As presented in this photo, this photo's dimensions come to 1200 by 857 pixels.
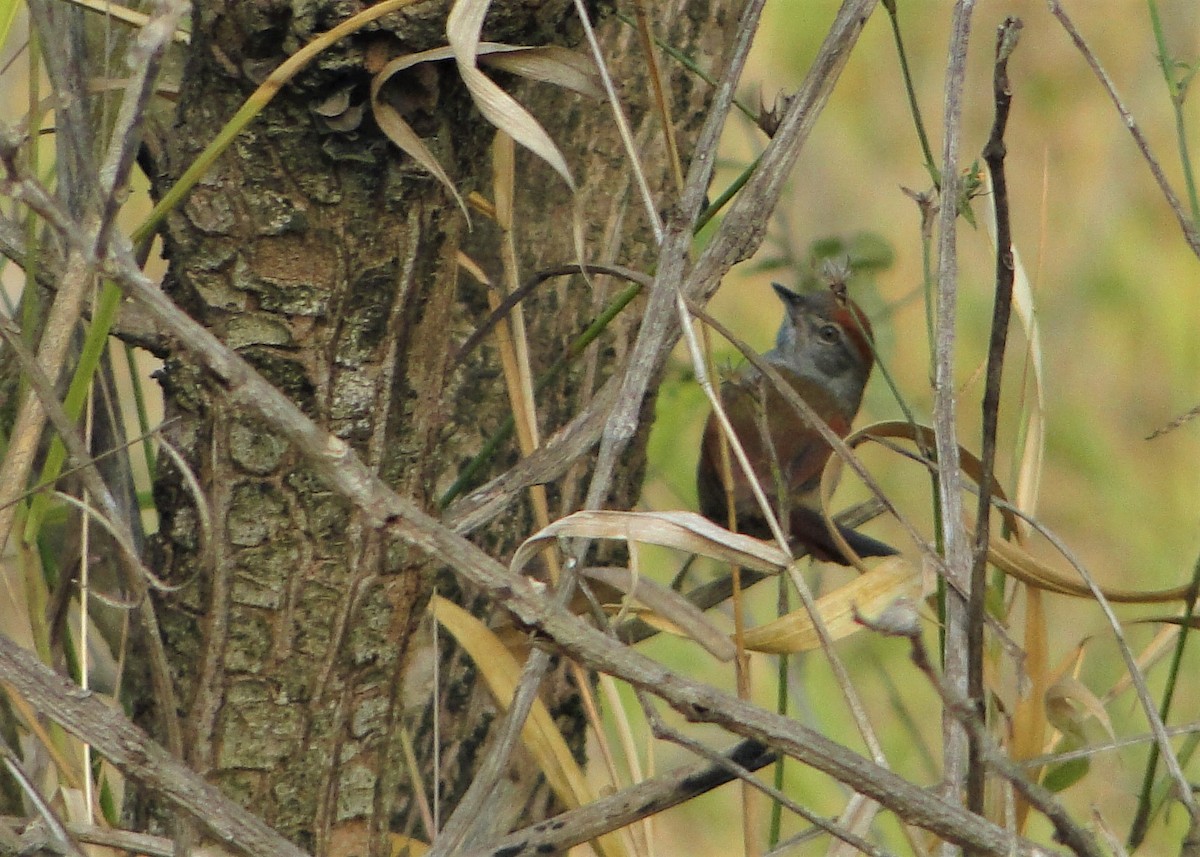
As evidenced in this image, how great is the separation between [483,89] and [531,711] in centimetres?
57

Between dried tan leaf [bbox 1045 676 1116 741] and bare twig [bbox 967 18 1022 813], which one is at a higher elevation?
bare twig [bbox 967 18 1022 813]

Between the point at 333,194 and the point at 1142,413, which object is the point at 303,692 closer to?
the point at 333,194

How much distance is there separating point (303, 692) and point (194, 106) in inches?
20.1

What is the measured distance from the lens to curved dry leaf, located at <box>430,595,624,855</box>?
1.26m

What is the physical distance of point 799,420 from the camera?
2.66 m

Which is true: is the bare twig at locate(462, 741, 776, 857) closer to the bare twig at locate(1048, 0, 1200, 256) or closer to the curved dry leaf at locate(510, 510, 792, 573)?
the curved dry leaf at locate(510, 510, 792, 573)

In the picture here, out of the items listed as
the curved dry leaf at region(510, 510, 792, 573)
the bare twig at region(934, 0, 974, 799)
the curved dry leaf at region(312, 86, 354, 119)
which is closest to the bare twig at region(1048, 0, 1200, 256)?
the bare twig at region(934, 0, 974, 799)

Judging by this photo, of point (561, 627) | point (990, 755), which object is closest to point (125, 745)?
point (561, 627)

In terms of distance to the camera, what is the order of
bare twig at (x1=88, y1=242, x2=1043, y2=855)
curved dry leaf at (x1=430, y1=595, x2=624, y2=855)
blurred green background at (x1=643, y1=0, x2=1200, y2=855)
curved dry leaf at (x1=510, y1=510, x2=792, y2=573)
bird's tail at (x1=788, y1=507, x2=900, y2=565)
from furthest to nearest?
blurred green background at (x1=643, y1=0, x2=1200, y2=855) → bird's tail at (x1=788, y1=507, x2=900, y2=565) → curved dry leaf at (x1=430, y1=595, x2=624, y2=855) → curved dry leaf at (x1=510, y1=510, x2=792, y2=573) → bare twig at (x1=88, y1=242, x2=1043, y2=855)

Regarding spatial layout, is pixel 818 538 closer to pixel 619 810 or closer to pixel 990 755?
pixel 619 810

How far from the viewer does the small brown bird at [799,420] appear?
218 cm

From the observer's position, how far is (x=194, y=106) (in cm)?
109

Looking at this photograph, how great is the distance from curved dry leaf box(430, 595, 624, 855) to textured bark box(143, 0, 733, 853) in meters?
0.10

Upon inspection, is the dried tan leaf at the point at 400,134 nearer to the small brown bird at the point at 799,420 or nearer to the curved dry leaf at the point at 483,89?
the curved dry leaf at the point at 483,89
